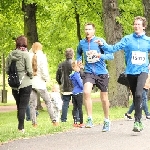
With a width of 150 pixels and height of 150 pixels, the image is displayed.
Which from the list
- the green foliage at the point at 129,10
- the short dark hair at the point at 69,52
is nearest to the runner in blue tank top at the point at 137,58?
the short dark hair at the point at 69,52

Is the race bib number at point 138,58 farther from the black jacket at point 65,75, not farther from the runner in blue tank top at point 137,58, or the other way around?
the black jacket at point 65,75

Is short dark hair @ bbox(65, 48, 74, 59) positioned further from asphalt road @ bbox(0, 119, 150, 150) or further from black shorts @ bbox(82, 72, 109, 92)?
asphalt road @ bbox(0, 119, 150, 150)

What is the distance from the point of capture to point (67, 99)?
14.6 metres

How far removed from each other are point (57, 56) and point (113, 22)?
87.4 ft

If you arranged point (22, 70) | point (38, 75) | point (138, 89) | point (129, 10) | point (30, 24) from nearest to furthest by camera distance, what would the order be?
point (138, 89) → point (22, 70) → point (38, 75) → point (30, 24) → point (129, 10)

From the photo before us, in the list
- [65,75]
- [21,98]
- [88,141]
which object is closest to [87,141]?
[88,141]

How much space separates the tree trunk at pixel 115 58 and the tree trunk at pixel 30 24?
6720 millimetres

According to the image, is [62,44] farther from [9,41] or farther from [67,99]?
[67,99]

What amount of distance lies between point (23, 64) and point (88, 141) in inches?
98.5

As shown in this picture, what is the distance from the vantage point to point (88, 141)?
9.36 m

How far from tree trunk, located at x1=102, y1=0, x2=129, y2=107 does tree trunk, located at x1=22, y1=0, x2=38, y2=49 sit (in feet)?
22.0

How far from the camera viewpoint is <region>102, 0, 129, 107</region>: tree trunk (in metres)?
21.8

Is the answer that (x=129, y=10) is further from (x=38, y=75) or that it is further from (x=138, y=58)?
(x=138, y=58)

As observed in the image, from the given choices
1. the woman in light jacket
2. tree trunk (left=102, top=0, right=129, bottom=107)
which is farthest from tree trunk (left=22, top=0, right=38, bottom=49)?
the woman in light jacket
